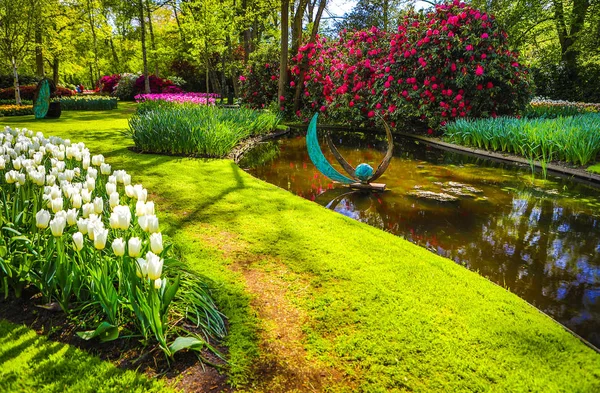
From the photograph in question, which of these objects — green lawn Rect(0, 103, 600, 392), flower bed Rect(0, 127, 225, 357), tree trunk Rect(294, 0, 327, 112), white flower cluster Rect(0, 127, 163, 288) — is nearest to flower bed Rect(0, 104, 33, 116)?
tree trunk Rect(294, 0, 327, 112)

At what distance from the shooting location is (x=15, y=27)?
16.2 m

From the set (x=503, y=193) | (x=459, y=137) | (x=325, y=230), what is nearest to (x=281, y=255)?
(x=325, y=230)

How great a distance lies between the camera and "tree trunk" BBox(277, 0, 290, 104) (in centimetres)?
1483

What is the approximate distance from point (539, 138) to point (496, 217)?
173 inches

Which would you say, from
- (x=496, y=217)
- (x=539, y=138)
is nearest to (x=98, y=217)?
(x=496, y=217)

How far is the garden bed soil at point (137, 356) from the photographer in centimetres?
217

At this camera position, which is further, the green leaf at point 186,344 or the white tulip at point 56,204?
the white tulip at point 56,204

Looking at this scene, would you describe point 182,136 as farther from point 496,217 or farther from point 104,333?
point 104,333

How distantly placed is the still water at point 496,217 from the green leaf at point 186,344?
2.74 m

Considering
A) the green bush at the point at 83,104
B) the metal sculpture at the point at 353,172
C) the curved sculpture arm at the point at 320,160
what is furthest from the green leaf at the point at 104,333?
the green bush at the point at 83,104

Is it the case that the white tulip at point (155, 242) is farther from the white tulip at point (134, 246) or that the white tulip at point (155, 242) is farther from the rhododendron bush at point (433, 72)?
the rhododendron bush at point (433, 72)

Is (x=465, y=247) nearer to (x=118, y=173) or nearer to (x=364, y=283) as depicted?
(x=364, y=283)

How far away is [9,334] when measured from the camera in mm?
2400

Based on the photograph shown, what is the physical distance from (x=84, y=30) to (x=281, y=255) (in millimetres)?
33725
